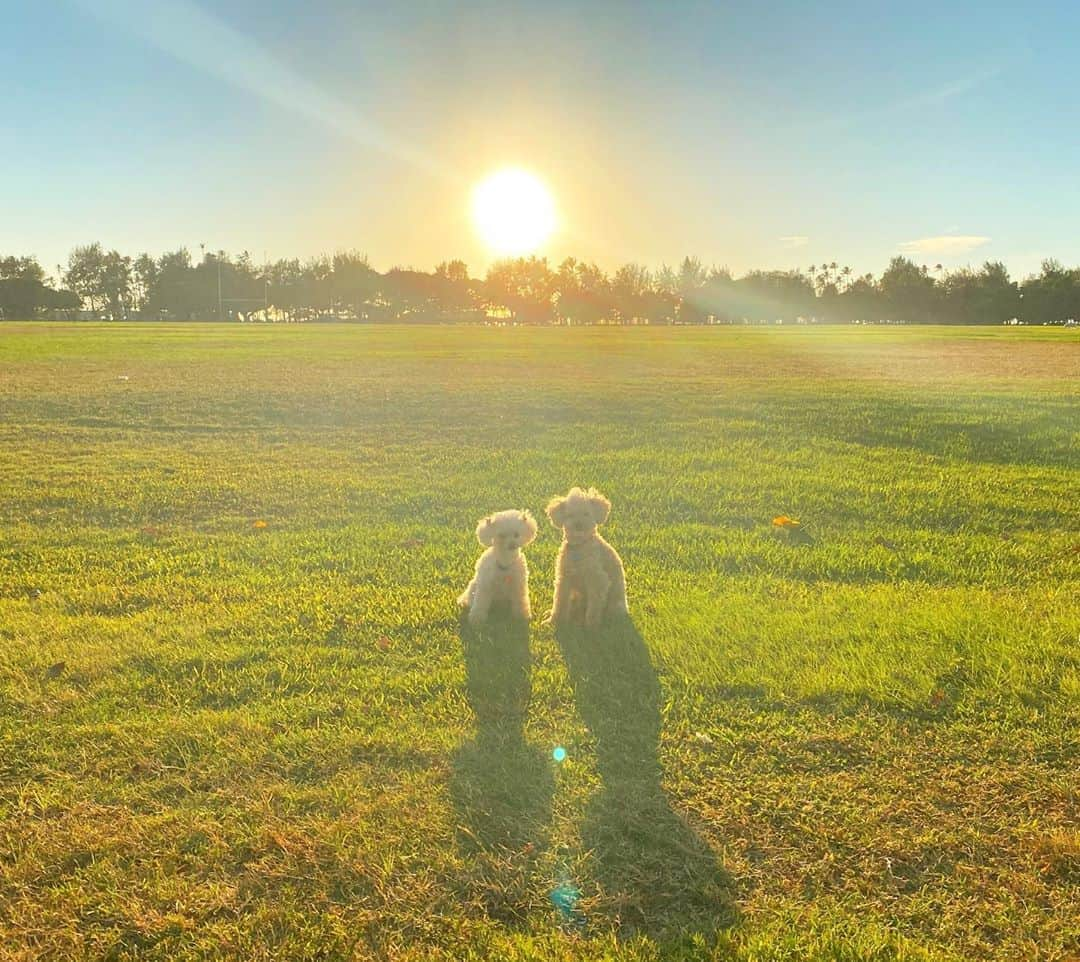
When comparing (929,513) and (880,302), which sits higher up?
(880,302)

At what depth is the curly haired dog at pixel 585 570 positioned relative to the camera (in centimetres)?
542

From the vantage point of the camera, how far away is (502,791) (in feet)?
11.7

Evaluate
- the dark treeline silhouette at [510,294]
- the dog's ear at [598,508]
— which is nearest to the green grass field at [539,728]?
the dog's ear at [598,508]

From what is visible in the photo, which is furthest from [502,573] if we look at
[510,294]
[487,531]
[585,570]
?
[510,294]

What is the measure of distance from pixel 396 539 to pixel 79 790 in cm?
412

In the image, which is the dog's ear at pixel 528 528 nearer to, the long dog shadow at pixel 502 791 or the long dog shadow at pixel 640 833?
the long dog shadow at pixel 502 791

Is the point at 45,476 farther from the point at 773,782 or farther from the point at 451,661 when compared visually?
the point at 773,782

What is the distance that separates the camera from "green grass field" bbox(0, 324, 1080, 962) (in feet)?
9.48

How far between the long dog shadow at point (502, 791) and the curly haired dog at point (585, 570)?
2.22 feet

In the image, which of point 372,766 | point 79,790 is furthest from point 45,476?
point 372,766

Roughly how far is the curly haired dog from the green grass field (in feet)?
0.93

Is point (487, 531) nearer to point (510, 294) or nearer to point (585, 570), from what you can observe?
point (585, 570)

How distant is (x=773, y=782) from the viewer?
3.63 meters

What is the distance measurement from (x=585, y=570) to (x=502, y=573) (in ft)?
2.04
